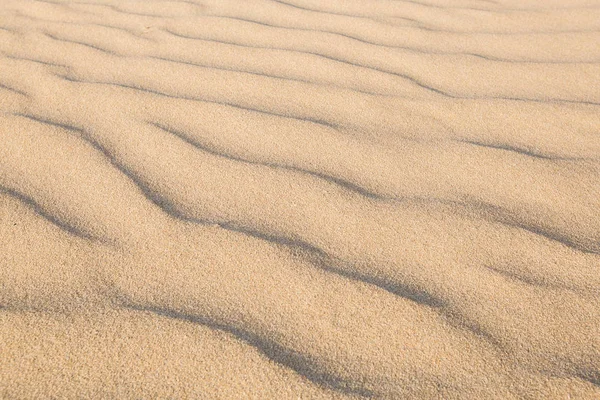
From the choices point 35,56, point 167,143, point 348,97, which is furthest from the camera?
point 35,56

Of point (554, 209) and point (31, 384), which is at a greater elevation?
point (554, 209)

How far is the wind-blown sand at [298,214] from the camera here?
0.91 meters

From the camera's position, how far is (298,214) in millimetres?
1226

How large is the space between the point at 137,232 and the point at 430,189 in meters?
0.62

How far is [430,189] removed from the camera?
131cm

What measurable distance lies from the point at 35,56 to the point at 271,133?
901mm

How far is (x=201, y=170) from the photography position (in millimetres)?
1355

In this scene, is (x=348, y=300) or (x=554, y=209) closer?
(x=348, y=300)

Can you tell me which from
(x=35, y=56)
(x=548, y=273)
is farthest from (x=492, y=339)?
(x=35, y=56)

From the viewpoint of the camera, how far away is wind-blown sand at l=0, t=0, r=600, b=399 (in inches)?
35.8

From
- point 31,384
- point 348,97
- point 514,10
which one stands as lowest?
point 31,384

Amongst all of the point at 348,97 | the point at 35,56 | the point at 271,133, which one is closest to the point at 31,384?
the point at 271,133

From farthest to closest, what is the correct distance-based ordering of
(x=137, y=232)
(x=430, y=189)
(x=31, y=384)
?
1. (x=430, y=189)
2. (x=137, y=232)
3. (x=31, y=384)

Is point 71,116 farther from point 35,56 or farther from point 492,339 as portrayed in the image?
point 492,339
